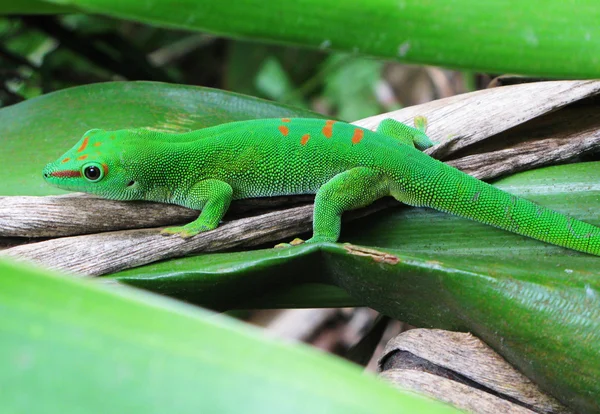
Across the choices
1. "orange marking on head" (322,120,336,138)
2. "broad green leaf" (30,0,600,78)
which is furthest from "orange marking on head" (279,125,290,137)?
"broad green leaf" (30,0,600,78)

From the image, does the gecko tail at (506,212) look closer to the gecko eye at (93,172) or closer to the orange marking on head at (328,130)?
the orange marking on head at (328,130)

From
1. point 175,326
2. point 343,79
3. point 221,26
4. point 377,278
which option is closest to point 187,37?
point 343,79

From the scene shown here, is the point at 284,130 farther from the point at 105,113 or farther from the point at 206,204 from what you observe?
the point at 105,113

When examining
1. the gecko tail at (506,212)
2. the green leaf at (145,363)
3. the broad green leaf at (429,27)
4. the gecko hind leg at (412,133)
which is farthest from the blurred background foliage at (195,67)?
the green leaf at (145,363)

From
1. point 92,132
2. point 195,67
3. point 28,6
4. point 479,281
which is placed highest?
point 195,67

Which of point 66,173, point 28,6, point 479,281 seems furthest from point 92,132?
point 479,281

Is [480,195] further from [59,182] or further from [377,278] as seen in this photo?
[59,182]
